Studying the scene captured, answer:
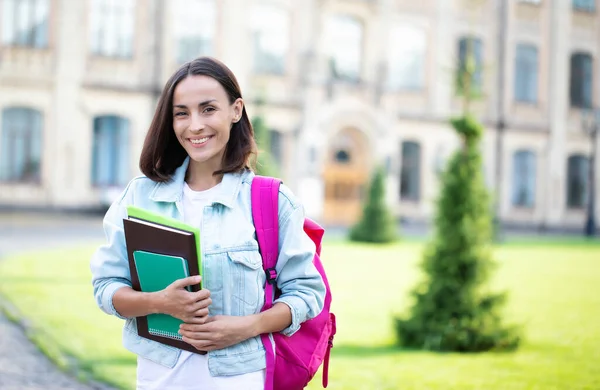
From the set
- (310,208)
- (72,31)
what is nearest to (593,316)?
(310,208)

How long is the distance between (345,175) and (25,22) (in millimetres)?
11764

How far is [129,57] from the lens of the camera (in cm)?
2233

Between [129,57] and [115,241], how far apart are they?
21.2m

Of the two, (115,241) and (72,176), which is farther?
(72,176)

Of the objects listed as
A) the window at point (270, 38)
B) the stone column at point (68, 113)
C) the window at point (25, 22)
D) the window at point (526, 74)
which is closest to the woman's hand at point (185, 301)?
the stone column at point (68, 113)

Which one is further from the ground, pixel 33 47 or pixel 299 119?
pixel 33 47

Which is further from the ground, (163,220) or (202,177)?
(202,177)

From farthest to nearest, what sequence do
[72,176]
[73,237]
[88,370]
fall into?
[72,176] < [73,237] < [88,370]

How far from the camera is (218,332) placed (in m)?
2.01

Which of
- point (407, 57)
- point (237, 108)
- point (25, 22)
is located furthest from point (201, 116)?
point (407, 57)

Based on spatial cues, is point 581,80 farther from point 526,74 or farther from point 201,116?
point 201,116

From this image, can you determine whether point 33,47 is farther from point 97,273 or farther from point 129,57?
point 97,273

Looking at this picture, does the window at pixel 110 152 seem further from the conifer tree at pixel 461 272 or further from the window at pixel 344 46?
the conifer tree at pixel 461 272

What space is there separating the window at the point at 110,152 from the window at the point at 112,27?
2.16m
